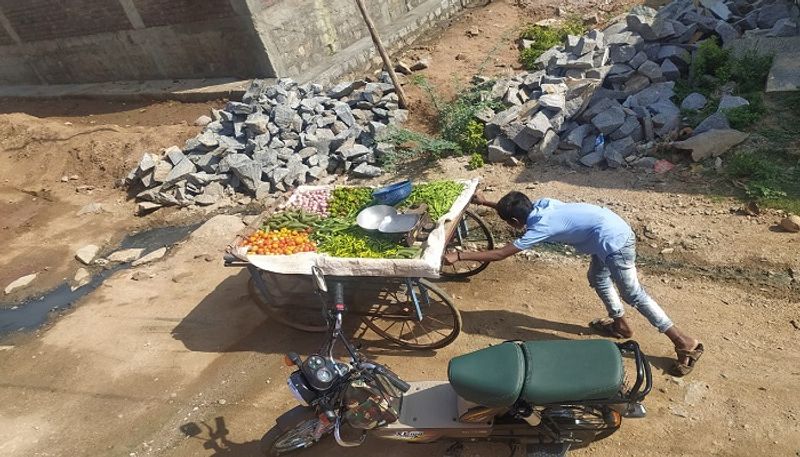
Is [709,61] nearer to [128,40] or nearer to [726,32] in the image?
[726,32]

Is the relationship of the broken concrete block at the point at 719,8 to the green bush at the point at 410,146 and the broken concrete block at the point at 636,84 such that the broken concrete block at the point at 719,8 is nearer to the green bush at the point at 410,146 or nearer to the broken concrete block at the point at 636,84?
the broken concrete block at the point at 636,84

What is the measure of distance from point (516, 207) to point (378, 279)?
1.58m

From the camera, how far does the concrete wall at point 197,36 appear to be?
38.7 feet

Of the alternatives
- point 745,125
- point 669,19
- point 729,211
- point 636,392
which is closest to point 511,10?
point 669,19

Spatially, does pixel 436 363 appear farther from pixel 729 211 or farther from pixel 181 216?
pixel 181 216

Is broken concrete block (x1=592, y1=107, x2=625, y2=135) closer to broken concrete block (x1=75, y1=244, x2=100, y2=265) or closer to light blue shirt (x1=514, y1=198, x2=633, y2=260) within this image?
light blue shirt (x1=514, y1=198, x2=633, y2=260)

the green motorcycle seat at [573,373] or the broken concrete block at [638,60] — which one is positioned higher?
the green motorcycle seat at [573,373]

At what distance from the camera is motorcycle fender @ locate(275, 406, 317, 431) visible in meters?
4.27

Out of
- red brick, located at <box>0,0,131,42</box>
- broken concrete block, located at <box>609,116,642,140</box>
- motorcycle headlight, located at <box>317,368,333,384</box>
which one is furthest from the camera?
red brick, located at <box>0,0,131,42</box>

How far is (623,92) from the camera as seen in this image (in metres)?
8.75

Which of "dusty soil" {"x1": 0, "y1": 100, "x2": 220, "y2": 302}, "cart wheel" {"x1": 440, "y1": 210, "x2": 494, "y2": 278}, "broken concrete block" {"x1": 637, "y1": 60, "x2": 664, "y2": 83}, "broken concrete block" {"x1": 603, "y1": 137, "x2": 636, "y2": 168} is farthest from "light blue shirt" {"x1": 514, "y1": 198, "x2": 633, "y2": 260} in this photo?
"dusty soil" {"x1": 0, "y1": 100, "x2": 220, "y2": 302}

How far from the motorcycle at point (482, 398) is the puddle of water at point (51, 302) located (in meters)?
5.12

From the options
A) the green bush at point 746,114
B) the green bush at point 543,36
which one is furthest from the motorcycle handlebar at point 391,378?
the green bush at point 543,36

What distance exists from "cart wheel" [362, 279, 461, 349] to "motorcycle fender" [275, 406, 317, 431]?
1446mm
